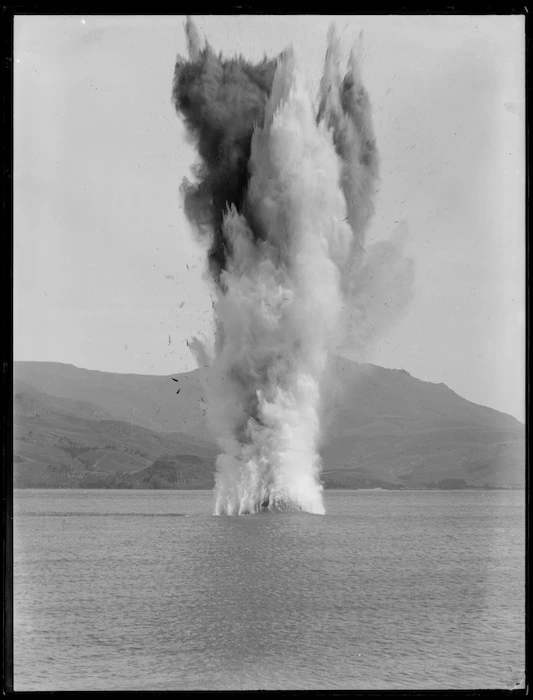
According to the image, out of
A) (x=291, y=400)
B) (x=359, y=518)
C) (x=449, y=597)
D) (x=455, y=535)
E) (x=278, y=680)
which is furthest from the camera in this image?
(x=359, y=518)

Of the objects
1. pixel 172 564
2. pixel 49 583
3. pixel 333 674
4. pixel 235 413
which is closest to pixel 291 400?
pixel 235 413
